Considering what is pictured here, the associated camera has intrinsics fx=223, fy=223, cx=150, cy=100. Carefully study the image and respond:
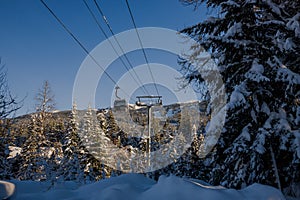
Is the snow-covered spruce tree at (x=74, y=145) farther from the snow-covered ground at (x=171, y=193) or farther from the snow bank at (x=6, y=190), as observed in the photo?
the snow bank at (x=6, y=190)

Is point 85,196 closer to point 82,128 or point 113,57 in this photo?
point 113,57

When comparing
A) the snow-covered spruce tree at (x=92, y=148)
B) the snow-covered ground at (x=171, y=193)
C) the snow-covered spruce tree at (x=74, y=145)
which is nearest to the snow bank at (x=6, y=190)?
the snow-covered ground at (x=171, y=193)

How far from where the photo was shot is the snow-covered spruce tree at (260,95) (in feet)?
17.1

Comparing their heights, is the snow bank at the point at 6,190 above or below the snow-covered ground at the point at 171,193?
above

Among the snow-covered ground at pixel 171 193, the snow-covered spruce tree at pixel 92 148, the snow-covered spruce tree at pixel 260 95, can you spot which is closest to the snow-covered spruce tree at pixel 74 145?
the snow-covered spruce tree at pixel 92 148

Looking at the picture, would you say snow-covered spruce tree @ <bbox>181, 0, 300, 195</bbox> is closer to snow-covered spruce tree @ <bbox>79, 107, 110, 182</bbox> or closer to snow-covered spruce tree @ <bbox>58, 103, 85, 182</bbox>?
snow-covered spruce tree @ <bbox>79, 107, 110, 182</bbox>

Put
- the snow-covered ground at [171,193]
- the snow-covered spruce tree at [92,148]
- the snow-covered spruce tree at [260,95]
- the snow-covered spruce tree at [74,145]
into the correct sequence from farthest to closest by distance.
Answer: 1. the snow-covered spruce tree at [92,148]
2. the snow-covered spruce tree at [74,145]
3. the snow-covered spruce tree at [260,95]
4. the snow-covered ground at [171,193]

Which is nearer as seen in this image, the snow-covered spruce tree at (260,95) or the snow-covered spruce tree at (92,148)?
the snow-covered spruce tree at (260,95)

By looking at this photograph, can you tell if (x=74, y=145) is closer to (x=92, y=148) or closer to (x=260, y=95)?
(x=92, y=148)

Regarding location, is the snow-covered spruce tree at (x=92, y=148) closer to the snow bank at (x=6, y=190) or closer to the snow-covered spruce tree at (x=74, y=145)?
the snow-covered spruce tree at (x=74, y=145)

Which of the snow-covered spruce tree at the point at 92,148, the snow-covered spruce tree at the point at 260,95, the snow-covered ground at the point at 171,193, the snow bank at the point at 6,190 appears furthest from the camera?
the snow-covered spruce tree at the point at 92,148

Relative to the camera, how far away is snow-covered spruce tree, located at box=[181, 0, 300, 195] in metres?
5.20

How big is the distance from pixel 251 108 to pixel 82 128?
1978cm

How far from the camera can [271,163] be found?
5.61 metres
